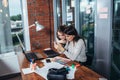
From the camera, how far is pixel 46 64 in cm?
203

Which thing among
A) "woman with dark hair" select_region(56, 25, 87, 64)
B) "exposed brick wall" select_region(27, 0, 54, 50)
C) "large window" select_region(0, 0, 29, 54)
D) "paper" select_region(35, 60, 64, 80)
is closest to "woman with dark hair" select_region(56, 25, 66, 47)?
"woman with dark hair" select_region(56, 25, 87, 64)

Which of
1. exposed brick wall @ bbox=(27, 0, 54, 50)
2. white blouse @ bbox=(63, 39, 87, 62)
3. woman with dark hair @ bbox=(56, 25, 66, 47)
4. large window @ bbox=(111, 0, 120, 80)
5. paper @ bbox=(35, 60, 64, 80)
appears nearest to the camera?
paper @ bbox=(35, 60, 64, 80)

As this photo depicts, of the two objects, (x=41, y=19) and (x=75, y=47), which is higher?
(x=41, y=19)

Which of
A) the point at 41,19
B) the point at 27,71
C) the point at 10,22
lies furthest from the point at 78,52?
the point at 10,22

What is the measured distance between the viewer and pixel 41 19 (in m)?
3.75

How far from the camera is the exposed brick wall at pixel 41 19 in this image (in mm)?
3666

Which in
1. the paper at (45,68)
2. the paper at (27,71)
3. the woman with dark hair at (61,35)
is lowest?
the paper at (27,71)

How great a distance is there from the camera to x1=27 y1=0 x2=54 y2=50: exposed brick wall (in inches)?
144

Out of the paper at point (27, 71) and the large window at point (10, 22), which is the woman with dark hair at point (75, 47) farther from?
the large window at point (10, 22)

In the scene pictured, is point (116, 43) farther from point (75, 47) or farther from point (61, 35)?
point (61, 35)

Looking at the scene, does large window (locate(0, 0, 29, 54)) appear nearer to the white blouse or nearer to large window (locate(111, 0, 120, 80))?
the white blouse

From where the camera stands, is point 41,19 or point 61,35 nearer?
point 61,35

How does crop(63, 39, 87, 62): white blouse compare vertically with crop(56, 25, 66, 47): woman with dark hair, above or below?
below

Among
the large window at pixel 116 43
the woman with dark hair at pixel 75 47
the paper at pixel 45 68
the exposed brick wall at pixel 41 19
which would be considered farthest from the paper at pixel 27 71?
the exposed brick wall at pixel 41 19
